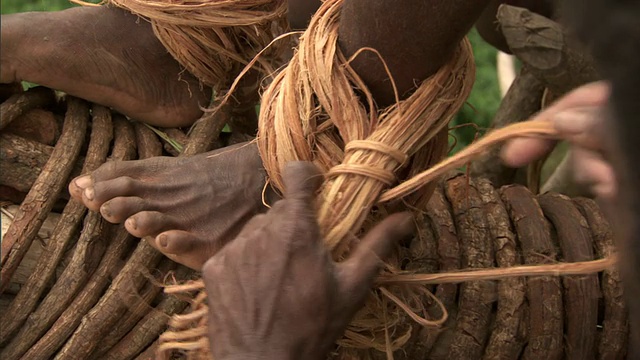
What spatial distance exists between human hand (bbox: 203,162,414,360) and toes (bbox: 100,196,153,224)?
24 centimetres

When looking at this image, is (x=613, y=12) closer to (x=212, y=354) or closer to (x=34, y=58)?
(x=212, y=354)

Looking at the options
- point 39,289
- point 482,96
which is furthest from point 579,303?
point 482,96

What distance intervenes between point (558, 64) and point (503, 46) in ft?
1.15

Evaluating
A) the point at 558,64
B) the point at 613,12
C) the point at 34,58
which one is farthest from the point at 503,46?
the point at 613,12

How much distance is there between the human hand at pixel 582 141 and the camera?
2.34 feet

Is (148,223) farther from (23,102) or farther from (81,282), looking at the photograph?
(23,102)

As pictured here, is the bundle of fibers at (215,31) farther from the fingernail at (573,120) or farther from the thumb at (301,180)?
the fingernail at (573,120)

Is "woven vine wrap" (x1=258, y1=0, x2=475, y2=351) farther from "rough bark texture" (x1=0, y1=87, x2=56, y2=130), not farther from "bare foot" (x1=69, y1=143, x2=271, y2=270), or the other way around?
"rough bark texture" (x1=0, y1=87, x2=56, y2=130)

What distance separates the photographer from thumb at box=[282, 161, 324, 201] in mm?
1001

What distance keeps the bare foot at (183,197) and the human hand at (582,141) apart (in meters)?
Result: 0.50

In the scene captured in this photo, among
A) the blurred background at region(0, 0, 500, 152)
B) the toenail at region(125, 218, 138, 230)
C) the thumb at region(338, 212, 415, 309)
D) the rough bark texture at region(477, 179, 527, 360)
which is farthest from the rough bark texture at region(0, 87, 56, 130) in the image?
the blurred background at region(0, 0, 500, 152)

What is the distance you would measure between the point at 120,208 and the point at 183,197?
10cm

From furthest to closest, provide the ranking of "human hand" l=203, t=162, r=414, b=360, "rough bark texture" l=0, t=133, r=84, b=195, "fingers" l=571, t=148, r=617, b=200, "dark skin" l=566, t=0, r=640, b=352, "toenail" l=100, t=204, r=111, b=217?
"rough bark texture" l=0, t=133, r=84, b=195
"toenail" l=100, t=204, r=111, b=217
"human hand" l=203, t=162, r=414, b=360
"fingers" l=571, t=148, r=617, b=200
"dark skin" l=566, t=0, r=640, b=352

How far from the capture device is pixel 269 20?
4.64 feet
